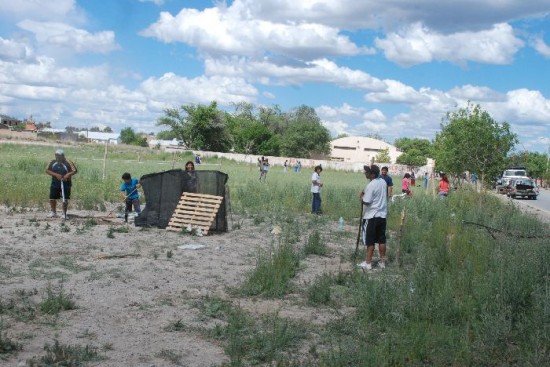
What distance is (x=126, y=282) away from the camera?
8.84m

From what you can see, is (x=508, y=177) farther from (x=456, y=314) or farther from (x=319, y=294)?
(x=456, y=314)

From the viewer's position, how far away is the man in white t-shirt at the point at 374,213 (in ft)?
34.6

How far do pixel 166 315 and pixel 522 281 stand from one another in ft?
13.2

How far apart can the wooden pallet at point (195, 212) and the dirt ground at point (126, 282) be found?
0.34 meters

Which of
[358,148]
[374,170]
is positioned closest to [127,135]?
[358,148]

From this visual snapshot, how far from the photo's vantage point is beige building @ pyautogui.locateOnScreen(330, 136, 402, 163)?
452 feet

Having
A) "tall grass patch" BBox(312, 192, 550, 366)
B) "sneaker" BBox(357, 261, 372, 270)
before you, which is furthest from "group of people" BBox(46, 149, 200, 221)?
"tall grass patch" BBox(312, 192, 550, 366)

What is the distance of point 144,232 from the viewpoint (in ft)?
45.5

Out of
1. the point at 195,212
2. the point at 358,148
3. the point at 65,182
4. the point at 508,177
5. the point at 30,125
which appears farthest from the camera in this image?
the point at 30,125

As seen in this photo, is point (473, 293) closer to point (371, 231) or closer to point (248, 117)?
point (371, 231)

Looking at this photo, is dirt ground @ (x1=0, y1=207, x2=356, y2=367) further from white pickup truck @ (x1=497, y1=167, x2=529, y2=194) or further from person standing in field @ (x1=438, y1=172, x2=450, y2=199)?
white pickup truck @ (x1=497, y1=167, x2=529, y2=194)

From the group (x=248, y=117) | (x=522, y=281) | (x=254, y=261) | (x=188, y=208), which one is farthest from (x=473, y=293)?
(x=248, y=117)

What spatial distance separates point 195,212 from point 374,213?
16.1ft

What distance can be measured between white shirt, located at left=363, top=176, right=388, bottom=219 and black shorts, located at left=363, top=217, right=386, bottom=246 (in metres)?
0.09
